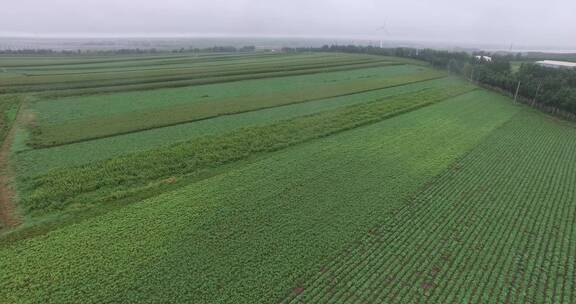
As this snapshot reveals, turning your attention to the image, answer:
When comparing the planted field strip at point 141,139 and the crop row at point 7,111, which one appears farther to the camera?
the crop row at point 7,111

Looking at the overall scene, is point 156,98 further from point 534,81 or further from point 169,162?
point 534,81

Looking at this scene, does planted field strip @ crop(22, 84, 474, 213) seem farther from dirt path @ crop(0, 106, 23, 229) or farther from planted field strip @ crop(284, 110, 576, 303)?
planted field strip @ crop(284, 110, 576, 303)

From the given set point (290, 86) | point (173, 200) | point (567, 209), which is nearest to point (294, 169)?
point (173, 200)

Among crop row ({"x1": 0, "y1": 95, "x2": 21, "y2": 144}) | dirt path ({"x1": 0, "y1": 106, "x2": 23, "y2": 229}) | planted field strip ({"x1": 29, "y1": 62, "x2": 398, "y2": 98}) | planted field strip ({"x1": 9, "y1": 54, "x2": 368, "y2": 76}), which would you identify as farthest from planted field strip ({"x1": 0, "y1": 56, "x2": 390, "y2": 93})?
dirt path ({"x1": 0, "y1": 106, "x2": 23, "y2": 229})

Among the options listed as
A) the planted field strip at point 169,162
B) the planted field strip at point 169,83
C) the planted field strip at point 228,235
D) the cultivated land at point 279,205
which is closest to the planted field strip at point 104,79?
the planted field strip at point 169,83

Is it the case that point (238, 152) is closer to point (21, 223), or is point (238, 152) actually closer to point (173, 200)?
point (173, 200)

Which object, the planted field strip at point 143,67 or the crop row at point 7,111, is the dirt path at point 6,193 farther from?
the planted field strip at point 143,67

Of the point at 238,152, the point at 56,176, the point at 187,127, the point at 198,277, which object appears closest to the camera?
the point at 198,277
